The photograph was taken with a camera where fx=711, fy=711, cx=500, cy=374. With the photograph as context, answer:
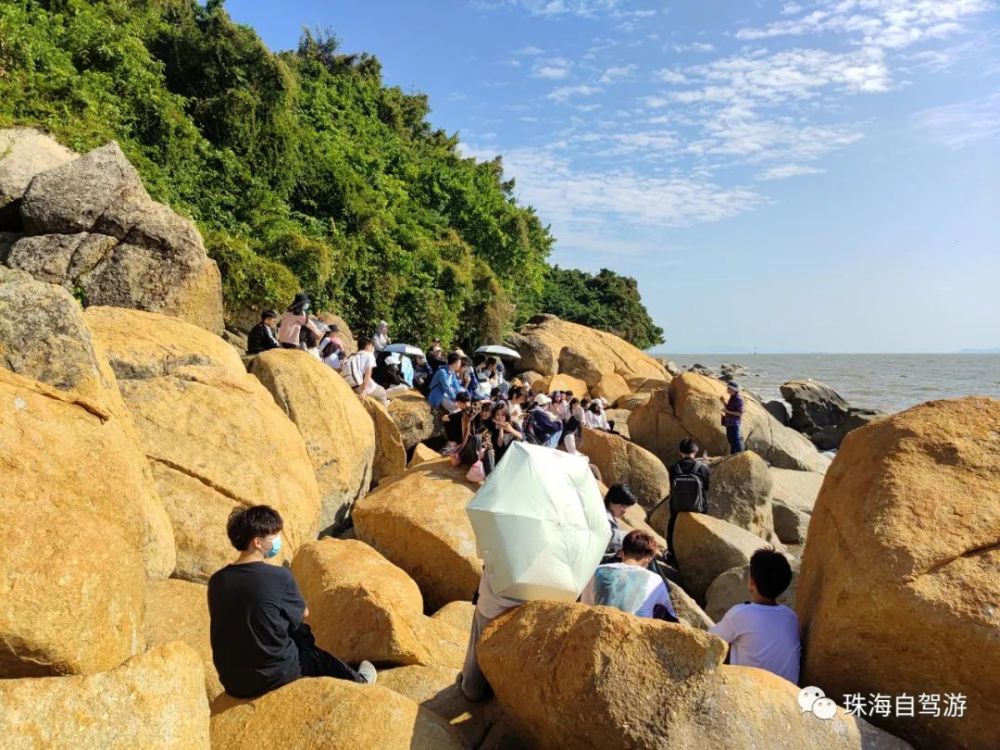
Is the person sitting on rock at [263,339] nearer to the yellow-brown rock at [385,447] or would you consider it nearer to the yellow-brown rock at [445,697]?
the yellow-brown rock at [385,447]

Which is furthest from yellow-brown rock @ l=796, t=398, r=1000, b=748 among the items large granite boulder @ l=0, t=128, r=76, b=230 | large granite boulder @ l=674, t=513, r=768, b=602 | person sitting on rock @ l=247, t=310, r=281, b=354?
large granite boulder @ l=0, t=128, r=76, b=230

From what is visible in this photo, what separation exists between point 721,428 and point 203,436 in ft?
41.6

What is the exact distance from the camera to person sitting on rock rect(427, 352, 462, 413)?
12.8 metres

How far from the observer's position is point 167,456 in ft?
20.1

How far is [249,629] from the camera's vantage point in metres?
3.76

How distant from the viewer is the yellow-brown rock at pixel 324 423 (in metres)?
8.05

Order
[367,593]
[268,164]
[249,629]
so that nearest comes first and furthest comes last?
1. [249,629]
2. [367,593]
3. [268,164]

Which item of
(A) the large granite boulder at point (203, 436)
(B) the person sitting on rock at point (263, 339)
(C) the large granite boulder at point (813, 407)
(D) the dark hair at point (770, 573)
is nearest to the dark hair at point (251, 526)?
(A) the large granite boulder at point (203, 436)

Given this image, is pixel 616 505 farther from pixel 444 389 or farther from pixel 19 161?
pixel 19 161

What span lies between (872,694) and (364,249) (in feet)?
61.4

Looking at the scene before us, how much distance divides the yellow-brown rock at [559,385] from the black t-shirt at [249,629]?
17.4 metres

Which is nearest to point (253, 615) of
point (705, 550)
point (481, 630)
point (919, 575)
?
point (481, 630)

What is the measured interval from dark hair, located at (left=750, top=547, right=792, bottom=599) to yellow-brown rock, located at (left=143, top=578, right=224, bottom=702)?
3.33m

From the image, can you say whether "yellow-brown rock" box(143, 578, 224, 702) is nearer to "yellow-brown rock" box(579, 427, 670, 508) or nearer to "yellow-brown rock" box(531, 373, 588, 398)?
"yellow-brown rock" box(579, 427, 670, 508)
